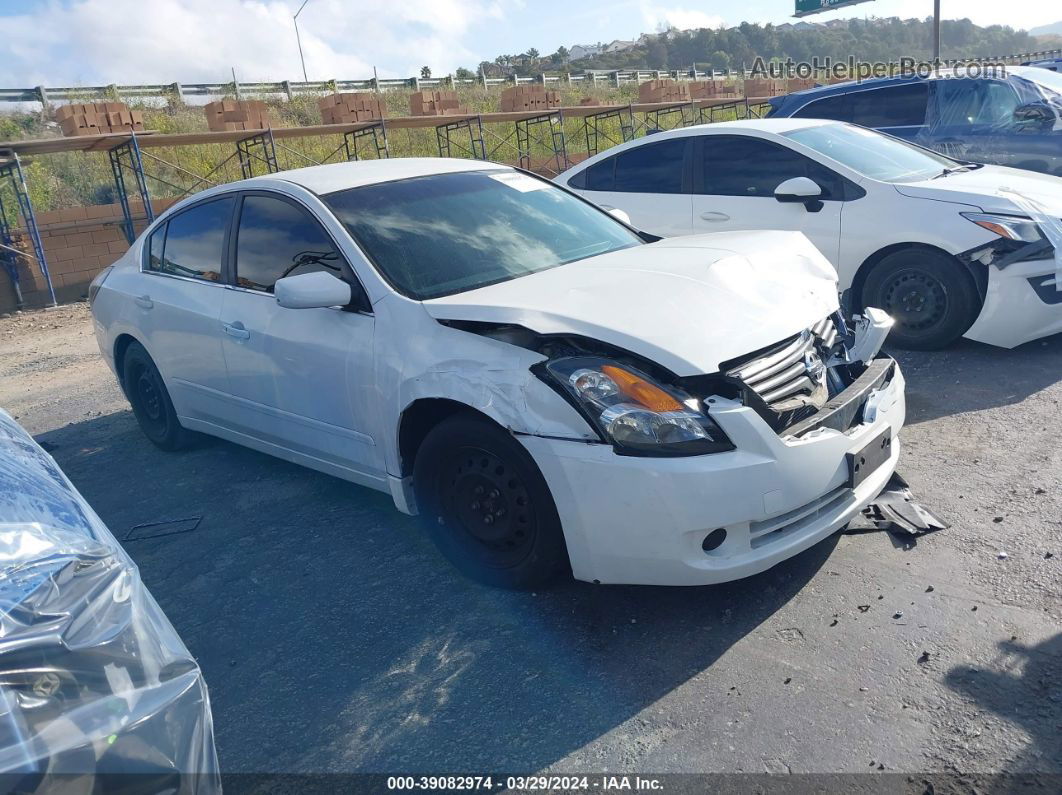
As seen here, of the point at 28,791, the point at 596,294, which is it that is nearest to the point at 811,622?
the point at 596,294

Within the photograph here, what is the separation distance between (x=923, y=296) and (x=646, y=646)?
376 centimetres

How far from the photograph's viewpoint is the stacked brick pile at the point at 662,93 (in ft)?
91.0

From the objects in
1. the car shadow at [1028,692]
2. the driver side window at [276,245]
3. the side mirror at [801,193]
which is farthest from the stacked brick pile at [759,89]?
the car shadow at [1028,692]

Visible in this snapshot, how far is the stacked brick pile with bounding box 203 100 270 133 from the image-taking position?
56.7 feet

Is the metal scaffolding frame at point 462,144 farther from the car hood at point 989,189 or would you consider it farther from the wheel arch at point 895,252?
the wheel arch at point 895,252

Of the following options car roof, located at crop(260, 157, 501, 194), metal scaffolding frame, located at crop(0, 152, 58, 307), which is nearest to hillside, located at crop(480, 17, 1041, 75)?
metal scaffolding frame, located at crop(0, 152, 58, 307)

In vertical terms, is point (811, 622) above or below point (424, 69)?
below

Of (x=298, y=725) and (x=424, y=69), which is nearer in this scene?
(x=298, y=725)

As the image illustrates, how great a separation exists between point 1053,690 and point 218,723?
2.56 m

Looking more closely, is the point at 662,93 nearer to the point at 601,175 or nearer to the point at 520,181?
the point at 601,175

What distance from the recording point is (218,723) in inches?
114

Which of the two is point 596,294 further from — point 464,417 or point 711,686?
point 711,686

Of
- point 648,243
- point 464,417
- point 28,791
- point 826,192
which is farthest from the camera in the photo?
point 826,192

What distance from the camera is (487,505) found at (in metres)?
3.35
